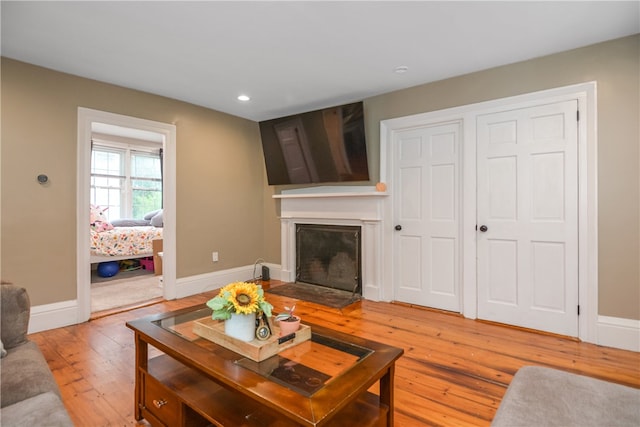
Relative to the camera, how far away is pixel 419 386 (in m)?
2.03

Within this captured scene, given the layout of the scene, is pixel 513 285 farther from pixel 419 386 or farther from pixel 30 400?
pixel 30 400

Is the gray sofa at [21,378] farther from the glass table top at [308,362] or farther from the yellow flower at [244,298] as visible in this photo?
the yellow flower at [244,298]

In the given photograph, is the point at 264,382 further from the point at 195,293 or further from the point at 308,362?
the point at 195,293

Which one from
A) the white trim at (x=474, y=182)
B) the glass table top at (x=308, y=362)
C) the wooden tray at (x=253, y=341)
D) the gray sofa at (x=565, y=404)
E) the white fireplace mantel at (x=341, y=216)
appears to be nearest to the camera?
the gray sofa at (x=565, y=404)

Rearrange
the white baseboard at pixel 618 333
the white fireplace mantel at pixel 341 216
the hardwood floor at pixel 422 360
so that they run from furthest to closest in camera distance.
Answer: the white fireplace mantel at pixel 341 216
the white baseboard at pixel 618 333
the hardwood floor at pixel 422 360

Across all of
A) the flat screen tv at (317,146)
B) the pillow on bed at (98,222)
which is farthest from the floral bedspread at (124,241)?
the flat screen tv at (317,146)

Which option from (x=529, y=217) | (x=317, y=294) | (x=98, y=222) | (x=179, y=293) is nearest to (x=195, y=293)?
(x=179, y=293)

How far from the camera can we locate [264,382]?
4.06 feet

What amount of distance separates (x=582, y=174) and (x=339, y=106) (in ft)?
7.86

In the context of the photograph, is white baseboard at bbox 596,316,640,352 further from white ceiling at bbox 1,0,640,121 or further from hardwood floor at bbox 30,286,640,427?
white ceiling at bbox 1,0,640,121

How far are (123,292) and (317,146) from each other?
10.1 ft

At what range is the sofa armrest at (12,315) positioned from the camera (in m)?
1.51

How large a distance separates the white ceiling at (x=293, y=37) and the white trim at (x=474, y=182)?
0.36 m

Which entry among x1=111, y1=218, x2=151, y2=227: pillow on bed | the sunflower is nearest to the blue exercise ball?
x1=111, y1=218, x2=151, y2=227: pillow on bed
